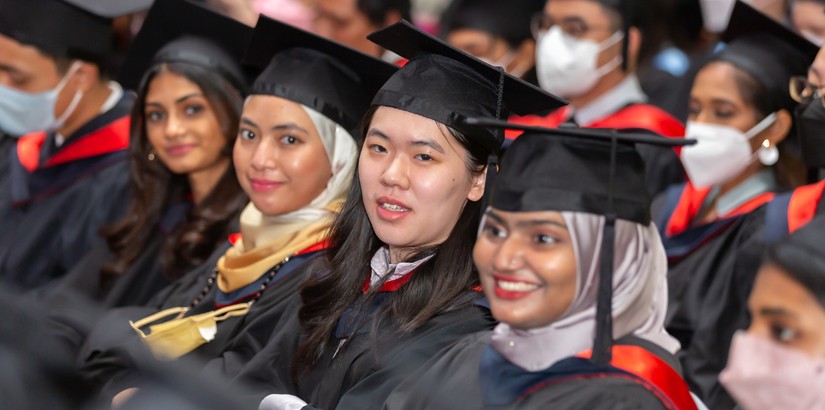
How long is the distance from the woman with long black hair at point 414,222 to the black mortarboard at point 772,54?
1.46 m

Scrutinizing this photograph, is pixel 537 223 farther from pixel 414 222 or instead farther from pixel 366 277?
pixel 366 277

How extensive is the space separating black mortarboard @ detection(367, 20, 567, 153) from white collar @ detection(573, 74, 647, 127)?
2564 millimetres

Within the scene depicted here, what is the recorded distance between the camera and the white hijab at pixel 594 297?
2.69 meters

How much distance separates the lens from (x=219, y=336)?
4234mm

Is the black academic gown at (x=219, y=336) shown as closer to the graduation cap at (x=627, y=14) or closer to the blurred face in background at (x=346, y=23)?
the graduation cap at (x=627, y=14)

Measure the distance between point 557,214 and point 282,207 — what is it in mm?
1755

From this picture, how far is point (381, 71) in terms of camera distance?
412cm

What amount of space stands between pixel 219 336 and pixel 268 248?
36cm

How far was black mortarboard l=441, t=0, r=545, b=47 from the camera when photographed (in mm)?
6785

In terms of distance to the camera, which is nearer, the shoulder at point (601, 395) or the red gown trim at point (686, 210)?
the shoulder at point (601, 395)

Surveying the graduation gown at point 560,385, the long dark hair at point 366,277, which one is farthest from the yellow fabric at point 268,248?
the graduation gown at point 560,385

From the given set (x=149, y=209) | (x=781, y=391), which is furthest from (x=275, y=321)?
(x=781, y=391)

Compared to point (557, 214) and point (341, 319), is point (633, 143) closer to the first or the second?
point (557, 214)

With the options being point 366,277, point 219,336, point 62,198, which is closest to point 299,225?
point 219,336
